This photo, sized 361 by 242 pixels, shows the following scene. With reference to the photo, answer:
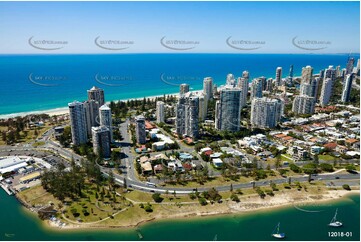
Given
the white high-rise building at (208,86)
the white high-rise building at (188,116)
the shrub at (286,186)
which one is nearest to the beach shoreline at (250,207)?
the shrub at (286,186)

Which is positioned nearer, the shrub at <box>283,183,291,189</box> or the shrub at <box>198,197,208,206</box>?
the shrub at <box>198,197,208,206</box>

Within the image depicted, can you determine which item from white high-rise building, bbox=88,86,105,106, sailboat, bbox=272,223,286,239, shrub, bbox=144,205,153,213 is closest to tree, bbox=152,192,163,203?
shrub, bbox=144,205,153,213

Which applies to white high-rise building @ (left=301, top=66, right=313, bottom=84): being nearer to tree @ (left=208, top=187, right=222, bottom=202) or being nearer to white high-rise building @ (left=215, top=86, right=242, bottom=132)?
white high-rise building @ (left=215, top=86, right=242, bottom=132)

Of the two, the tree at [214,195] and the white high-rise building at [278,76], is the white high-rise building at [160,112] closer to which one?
the tree at [214,195]

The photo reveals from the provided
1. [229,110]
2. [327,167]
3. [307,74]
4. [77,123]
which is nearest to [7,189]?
[77,123]

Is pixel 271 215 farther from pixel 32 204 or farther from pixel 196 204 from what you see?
pixel 32 204
